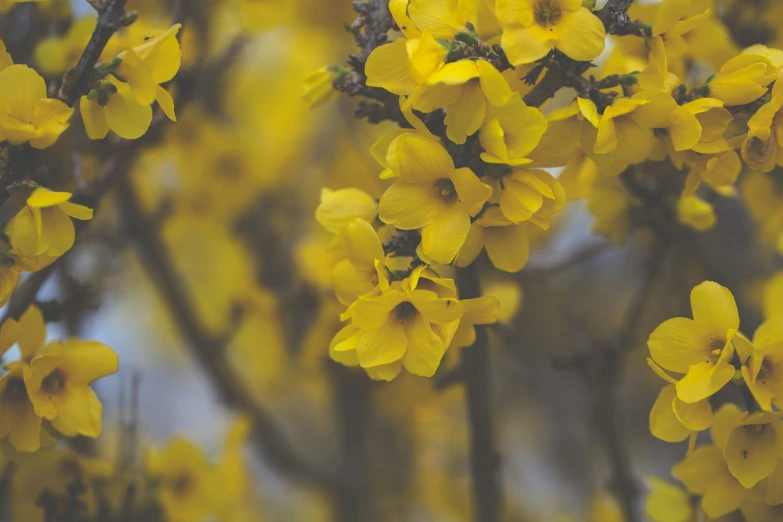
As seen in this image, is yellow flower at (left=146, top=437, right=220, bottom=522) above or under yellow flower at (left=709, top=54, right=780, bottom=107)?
under

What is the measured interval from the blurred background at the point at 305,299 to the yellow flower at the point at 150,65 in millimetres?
183

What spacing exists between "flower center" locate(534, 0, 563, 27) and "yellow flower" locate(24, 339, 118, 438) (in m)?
0.61

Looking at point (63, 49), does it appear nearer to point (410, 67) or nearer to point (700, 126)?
point (410, 67)

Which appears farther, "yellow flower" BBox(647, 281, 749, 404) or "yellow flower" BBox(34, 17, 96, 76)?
"yellow flower" BBox(34, 17, 96, 76)

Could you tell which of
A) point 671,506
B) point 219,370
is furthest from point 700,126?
point 219,370

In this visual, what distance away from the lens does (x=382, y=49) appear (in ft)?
2.17

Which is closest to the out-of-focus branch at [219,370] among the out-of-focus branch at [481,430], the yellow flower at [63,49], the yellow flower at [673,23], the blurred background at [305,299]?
the blurred background at [305,299]

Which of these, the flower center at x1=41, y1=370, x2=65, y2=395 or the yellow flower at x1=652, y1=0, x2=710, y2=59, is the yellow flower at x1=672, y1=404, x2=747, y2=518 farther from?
the flower center at x1=41, y1=370, x2=65, y2=395

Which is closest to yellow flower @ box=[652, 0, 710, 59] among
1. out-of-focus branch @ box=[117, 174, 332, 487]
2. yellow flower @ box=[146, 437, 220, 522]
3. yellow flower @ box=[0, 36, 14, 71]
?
yellow flower @ box=[0, 36, 14, 71]

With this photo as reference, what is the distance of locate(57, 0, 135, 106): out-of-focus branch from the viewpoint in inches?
28.0

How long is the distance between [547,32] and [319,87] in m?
0.31

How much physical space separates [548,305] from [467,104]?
1572mm

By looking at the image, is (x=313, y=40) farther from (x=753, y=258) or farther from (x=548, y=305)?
(x=753, y=258)

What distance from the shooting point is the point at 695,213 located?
3.08 ft
